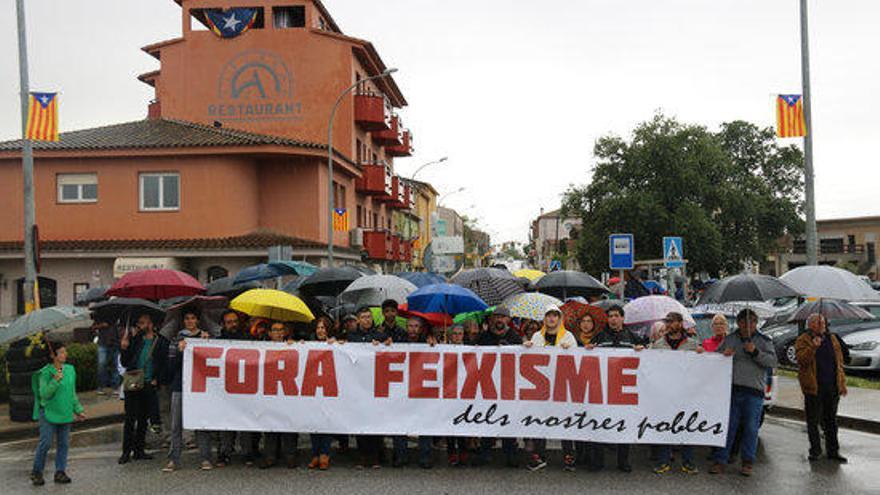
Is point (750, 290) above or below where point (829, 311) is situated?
above

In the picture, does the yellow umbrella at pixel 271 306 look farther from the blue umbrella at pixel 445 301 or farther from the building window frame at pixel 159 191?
the building window frame at pixel 159 191

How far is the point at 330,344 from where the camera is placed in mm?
9320

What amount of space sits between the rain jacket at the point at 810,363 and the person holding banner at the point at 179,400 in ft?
21.4

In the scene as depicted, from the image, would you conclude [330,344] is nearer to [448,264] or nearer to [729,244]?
[448,264]

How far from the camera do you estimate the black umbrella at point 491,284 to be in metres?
13.1

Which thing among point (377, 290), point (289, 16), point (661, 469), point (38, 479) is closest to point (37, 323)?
point (38, 479)

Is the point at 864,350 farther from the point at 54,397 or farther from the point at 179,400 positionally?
the point at 54,397

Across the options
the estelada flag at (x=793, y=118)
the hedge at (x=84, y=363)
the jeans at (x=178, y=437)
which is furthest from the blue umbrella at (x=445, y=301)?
→ the estelada flag at (x=793, y=118)

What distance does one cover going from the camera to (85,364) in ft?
49.8

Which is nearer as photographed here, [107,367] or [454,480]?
[454,480]

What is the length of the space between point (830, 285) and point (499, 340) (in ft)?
13.5

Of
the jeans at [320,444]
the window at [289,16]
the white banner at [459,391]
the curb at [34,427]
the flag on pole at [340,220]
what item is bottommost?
the curb at [34,427]

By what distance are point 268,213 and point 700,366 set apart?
83.7ft

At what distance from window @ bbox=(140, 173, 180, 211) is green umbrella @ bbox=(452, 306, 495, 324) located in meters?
21.0
